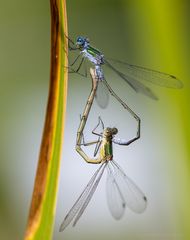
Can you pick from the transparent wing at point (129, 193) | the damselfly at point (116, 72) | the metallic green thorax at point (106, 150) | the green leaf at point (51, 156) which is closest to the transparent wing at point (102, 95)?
the damselfly at point (116, 72)

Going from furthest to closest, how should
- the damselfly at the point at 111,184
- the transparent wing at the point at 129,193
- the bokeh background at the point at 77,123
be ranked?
the bokeh background at the point at 77,123, the transparent wing at the point at 129,193, the damselfly at the point at 111,184

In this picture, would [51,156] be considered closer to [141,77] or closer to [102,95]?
[102,95]

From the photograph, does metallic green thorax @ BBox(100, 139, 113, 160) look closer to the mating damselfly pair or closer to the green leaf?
the mating damselfly pair

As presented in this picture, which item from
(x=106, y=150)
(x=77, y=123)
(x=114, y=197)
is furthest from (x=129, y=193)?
(x=77, y=123)

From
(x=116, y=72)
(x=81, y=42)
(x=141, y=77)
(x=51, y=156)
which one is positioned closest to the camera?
(x=51, y=156)

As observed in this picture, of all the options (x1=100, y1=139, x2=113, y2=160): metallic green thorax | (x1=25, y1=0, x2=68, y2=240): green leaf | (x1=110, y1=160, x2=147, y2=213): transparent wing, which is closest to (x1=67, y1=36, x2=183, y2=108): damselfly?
(x1=100, y1=139, x2=113, y2=160): metallic green thorax

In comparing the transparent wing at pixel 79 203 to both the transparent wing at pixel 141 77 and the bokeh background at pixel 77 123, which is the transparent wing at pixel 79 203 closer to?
the bokeh background at pixel 77 123

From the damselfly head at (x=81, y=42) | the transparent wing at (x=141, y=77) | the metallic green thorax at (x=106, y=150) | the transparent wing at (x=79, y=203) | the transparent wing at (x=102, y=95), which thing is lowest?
the transparent wing at (x=79, y=203)
